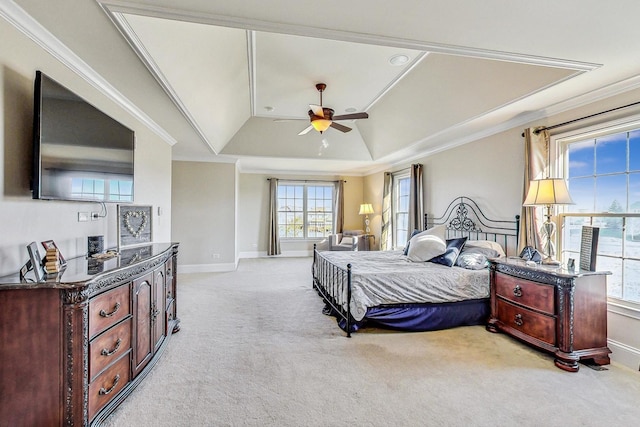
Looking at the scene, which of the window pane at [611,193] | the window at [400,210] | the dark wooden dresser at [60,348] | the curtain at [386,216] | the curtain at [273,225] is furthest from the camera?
the curtain at [273,225]

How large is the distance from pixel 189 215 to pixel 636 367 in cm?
695

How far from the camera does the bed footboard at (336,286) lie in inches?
130

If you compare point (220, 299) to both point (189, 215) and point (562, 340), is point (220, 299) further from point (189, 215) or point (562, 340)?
point (562, 340)

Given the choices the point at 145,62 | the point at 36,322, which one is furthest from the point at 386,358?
the point at 145,62

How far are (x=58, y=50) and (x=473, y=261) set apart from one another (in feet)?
14.4

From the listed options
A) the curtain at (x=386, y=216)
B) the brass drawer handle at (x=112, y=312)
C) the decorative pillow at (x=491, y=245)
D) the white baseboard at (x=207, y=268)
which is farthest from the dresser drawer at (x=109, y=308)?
the curtain at (x=386, y=216)

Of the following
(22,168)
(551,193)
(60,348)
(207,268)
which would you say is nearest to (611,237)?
(551,193)

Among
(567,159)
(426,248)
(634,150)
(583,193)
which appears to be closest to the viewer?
(634,150)

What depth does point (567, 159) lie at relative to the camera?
3354 mm

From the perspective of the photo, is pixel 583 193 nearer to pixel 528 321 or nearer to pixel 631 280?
pixel 631 280

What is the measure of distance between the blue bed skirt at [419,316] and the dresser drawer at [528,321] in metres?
0.32

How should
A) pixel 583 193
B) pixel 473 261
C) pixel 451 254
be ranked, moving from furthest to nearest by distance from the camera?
pixel 451 254 → pixel 473 261 → pixel 583 193

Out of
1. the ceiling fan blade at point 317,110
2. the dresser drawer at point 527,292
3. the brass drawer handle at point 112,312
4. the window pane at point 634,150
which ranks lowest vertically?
the dresser drawer at point 527,292

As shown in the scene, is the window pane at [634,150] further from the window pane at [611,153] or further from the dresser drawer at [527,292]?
the dresser drawer at [527,292]
